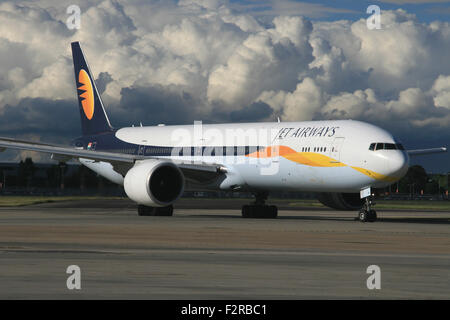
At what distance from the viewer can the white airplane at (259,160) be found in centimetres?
3256

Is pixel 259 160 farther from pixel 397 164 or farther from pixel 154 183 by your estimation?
pixel 397 164

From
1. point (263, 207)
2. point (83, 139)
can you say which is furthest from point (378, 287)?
point (83, 139)

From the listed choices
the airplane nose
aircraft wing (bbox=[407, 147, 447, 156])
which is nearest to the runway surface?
the airplane nose

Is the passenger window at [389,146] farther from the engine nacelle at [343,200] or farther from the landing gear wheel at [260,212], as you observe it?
the landing gear wheel at [260,212]

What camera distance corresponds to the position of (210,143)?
38.7 metres

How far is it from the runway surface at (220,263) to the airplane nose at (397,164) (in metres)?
5.89

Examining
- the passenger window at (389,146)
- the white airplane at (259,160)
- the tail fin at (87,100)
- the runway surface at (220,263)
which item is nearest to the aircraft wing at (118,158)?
the white airplane at (259,160)

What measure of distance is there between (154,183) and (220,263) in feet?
67.7

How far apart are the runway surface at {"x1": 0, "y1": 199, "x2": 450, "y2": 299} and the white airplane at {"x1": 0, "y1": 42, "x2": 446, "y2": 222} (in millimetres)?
6678

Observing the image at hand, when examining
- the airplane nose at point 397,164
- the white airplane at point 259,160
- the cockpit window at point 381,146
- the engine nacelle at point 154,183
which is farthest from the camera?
the engine nacelle at point 154,183

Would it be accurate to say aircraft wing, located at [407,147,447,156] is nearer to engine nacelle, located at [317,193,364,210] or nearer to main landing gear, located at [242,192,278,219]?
engine nacelle, located at [317,193,364,210]

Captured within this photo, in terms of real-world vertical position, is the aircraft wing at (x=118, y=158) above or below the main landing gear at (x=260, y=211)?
above

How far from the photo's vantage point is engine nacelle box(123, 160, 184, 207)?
3416 centimetres
